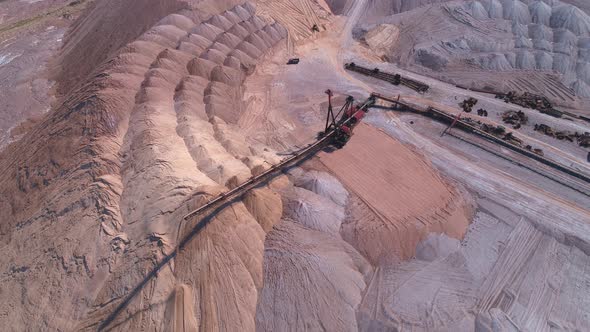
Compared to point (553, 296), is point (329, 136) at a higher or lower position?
higher

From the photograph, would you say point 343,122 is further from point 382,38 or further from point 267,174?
point 382,38

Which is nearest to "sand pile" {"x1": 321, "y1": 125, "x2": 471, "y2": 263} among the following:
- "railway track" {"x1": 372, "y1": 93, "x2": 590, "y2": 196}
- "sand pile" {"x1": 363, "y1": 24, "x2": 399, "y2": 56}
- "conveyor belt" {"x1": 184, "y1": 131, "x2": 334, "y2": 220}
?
"conveyor belt" {"x1": 184, "y1": 131, "x2": 334, "y2": 220}

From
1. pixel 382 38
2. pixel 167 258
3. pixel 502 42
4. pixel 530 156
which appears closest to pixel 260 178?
pixel 167 258

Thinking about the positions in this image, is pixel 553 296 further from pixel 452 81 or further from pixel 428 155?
pixel 452 81

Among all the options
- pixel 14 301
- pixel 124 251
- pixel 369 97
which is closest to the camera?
pixel 14 301

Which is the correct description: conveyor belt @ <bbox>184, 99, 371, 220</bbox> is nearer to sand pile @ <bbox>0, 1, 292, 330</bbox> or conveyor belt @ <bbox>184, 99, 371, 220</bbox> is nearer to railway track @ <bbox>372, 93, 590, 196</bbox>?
sand pile @ <bbox>0, 1, 292, 330</bbox>

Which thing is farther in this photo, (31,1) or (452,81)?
(31,1)

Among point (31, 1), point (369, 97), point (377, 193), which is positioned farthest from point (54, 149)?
point (31, 1)

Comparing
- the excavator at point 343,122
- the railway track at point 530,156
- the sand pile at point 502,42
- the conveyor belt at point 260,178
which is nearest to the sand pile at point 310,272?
the conveyor belt at point 260,178
